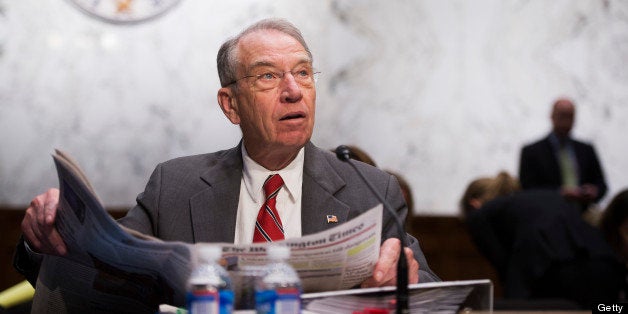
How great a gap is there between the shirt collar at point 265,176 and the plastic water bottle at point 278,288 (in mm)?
761

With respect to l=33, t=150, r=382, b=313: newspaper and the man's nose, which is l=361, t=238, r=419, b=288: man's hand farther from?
the man's nose

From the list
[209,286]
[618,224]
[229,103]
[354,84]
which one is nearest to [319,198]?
[229,103]

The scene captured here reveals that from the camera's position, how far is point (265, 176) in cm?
262

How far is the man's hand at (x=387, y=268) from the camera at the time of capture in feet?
6.71

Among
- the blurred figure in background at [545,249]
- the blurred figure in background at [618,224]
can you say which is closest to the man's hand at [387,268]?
the blurred figure in background at [618,224]

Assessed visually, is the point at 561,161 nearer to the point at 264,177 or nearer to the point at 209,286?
the point at 264,177

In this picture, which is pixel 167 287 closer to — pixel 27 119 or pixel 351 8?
pixel 27 119

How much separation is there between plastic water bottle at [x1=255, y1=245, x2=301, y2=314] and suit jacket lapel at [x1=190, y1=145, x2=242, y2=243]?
2.23 ft

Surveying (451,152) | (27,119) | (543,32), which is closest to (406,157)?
(451,152)

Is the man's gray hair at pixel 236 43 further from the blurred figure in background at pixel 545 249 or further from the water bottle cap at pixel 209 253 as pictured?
the blurred figure in background at pixel 545 249

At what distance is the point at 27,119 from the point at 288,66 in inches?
190

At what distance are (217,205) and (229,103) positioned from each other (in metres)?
0.34

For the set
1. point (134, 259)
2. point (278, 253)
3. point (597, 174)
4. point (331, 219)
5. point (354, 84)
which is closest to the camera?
point (278, 253)

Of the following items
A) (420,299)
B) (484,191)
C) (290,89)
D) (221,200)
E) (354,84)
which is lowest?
(420,299)
